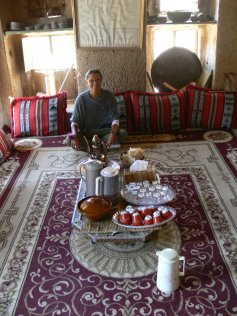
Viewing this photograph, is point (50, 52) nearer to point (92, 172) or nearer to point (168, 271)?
point (92, 172)

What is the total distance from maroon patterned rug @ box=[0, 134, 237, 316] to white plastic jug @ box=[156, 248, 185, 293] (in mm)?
50

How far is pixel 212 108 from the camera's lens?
3.82m

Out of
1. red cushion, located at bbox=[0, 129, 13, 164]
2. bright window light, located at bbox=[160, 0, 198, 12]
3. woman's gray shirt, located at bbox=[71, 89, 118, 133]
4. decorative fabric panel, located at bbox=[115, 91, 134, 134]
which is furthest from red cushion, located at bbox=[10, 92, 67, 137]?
bright window light, located at bbox=[160, 0, 198, 12]

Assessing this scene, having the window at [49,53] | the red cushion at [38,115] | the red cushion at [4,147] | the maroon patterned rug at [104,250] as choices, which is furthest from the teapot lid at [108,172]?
the window at [49,53]

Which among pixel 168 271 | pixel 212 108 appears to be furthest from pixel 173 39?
pixel 168 271

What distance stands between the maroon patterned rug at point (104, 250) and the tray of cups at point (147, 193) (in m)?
0.28

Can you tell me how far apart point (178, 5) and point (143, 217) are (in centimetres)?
325

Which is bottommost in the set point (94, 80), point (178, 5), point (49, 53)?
point (94, 80)

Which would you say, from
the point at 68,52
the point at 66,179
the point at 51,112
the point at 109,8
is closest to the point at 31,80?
the point at 68,52

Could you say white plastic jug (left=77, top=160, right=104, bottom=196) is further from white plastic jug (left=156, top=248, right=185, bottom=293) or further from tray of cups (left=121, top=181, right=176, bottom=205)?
white plastic jug (left=156, top=248, right=185, bottom=293)

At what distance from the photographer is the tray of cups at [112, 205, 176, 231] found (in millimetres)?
1936

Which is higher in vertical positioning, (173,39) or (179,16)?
(179,16)

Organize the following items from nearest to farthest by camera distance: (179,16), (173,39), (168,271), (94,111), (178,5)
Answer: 1. (168,271)
2. (94,111)
3. (179,16)
4. (178,5)
5. (173,39)

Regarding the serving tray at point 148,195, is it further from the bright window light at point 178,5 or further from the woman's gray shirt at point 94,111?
the bright window light at point 178,5
